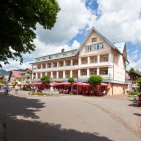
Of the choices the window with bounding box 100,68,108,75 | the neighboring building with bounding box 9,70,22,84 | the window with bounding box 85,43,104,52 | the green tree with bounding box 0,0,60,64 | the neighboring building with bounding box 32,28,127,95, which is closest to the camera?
the green tree with bounding box 0,0,60,64

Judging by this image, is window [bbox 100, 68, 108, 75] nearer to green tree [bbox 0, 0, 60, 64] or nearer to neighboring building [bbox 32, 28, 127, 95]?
neighboring building [bbox 32, 28, 127, 95]

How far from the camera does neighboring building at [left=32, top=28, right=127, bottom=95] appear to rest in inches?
1860

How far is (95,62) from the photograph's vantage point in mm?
50062

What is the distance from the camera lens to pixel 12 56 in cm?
1373

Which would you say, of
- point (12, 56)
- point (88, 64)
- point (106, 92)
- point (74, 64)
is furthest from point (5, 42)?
point (74, 64)

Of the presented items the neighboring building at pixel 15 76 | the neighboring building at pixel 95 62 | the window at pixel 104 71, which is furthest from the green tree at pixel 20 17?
the neighboring building at pixel 15 76

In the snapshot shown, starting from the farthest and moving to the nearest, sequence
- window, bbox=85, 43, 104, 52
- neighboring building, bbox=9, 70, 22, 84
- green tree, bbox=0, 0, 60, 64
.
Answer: neighboring building, bbox=9, 70, 22, 84, window, bbox=85, 43, 104, 52, green tree, bbox=0, 0, 60, 64

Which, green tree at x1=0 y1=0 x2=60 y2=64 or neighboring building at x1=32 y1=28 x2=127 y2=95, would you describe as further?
neighboring building at x1=32 y1=28 x2=127 y2=95

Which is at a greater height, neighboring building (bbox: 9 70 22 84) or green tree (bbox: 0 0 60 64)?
neighboring building (bbox: 9 70 22 84)

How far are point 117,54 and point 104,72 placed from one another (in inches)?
211

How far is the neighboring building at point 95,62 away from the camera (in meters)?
47.2

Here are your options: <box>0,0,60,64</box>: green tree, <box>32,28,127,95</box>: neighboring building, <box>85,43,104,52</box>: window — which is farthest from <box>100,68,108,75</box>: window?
<box>0,0,60,64</box>: green tree

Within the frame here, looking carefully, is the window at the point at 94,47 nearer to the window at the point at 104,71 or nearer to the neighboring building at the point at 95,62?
the neighboring building at the point at 95,62

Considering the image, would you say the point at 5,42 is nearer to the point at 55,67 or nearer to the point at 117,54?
the point at 117,54
